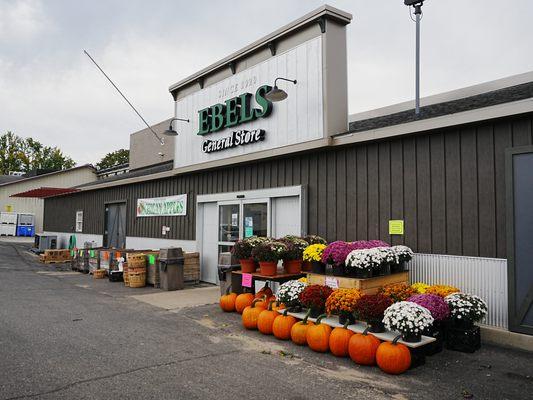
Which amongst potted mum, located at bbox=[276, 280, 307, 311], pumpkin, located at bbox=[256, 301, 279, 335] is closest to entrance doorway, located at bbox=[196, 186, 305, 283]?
potted mum, located at bbox=[276, 280, 307, 311]

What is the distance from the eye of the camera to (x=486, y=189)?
609 cm

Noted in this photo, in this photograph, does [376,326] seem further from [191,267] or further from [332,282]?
[191,267]

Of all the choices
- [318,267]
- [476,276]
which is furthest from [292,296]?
[476,276]

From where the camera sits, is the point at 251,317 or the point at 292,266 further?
the point at 292,266

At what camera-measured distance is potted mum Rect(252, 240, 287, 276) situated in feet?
23.3

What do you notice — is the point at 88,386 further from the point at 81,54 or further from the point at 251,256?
the point at 81,54

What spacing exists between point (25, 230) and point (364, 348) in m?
40.1

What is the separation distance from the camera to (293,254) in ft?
24.0

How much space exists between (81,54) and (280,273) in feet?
36.5

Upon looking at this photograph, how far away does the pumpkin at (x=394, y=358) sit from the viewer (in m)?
4.64

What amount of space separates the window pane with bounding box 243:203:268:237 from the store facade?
4 centimetres

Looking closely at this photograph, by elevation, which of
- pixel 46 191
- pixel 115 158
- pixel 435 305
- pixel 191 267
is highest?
pixel 115 158

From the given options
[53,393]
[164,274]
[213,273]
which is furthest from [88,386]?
[213,273]

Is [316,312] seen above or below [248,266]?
below
